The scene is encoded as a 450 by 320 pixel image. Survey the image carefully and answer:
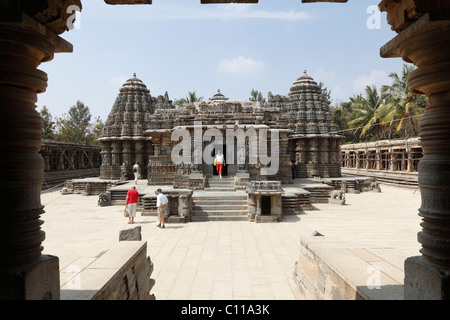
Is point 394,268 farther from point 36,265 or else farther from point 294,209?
point 294,209

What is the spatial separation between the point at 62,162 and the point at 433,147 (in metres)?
28.7

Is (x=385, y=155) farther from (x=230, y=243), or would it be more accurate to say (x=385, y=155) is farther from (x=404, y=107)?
(x=230, y=243)

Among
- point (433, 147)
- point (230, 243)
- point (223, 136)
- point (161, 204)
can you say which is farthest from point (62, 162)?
point (433, 147)

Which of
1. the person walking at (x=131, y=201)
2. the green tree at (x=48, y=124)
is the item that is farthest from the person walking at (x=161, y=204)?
the green tree at (x=48, y=124)

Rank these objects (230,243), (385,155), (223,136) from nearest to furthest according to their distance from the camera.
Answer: (230,243) < (223,136) < (385,155)

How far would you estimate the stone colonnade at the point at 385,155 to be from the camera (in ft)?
70.2

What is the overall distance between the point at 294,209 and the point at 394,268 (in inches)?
302

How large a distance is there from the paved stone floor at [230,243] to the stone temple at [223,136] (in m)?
3.92

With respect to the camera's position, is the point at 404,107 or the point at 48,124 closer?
the point at 404,107

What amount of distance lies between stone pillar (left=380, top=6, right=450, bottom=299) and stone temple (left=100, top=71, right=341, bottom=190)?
10700 millimetres

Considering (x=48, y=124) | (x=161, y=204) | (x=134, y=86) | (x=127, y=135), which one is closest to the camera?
(x=161, y=204)

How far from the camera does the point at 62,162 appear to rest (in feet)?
84.7

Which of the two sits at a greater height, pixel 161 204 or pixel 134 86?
pixel 134 86
